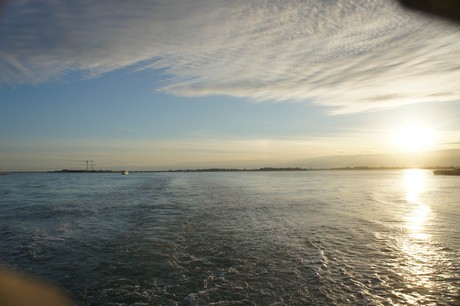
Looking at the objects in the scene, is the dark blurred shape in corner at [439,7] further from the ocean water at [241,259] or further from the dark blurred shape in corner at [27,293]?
the dark blurred shape in corner at [27,293]

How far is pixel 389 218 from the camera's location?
20.8 m

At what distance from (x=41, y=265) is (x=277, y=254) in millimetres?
8705

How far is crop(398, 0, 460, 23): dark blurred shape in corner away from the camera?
303 cm

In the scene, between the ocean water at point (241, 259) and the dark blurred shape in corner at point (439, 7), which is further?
the ocean water at point (241, 259)

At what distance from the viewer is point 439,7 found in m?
3.10

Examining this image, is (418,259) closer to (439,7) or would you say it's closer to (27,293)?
(439,7)

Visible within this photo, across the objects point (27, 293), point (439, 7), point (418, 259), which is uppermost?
point (439, 7)

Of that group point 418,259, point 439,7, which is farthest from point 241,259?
point 439,7

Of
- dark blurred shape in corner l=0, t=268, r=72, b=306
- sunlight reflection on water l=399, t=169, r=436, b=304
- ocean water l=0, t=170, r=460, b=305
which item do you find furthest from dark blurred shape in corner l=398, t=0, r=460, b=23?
dark blurred shape in corner l=0, t=268, r=72, b=306

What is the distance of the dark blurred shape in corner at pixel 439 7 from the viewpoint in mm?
3029

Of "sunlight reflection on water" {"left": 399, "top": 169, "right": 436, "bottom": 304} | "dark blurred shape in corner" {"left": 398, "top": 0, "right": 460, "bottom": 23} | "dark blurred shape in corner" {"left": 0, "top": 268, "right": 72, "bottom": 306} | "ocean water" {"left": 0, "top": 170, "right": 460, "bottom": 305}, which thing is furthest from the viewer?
"sunlight reflection on water" {"left": 399, "top": 169, "right": 436, "bottom": 304}

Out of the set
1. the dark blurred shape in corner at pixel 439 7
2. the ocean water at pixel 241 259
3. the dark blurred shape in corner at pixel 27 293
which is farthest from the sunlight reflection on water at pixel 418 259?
the dark blurred shape in corner at pixel 27 293

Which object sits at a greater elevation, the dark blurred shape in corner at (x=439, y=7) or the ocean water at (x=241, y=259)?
the dark blurred shape in corner at (x=439, y=7)

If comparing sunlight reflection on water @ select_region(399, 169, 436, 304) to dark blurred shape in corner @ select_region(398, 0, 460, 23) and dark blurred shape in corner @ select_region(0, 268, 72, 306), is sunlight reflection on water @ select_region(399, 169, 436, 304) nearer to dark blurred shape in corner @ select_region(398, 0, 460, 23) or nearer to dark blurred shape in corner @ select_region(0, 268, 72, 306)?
dark blurred shape in corner @ select_region(398, 0, 460, 23)
